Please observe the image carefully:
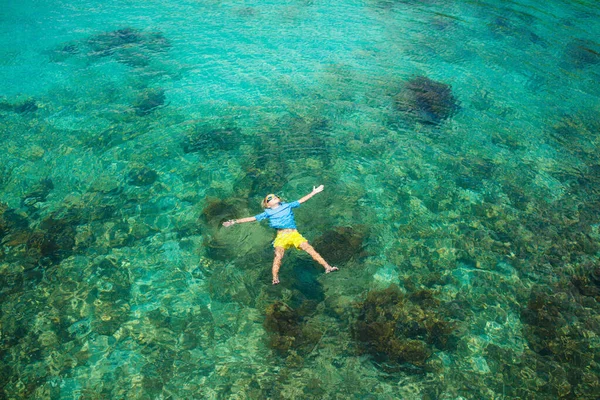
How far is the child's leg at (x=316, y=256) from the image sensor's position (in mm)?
8391

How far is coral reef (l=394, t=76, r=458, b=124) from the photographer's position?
13516 mm

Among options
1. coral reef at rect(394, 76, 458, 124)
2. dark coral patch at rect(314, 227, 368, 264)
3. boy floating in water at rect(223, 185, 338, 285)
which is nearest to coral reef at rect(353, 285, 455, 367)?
dark coral patch at rect(314, 227, 368, 264)

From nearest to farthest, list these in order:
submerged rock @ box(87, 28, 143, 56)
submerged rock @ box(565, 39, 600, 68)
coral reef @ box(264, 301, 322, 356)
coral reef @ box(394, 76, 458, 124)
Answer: coral reef @ box(264, 301, 322, 356), coral reef @ box(394, 76, 458, 124), submerged rock @ box(87, 28, 143, 56), submerged rock @ box(565, 39, 600, 68)

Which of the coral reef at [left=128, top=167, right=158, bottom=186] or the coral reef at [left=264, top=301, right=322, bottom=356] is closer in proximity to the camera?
the coral reef at [left=264, top=301, right=322, bottom=356]

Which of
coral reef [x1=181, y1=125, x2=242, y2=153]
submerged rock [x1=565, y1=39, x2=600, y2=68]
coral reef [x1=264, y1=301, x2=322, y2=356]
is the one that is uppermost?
submerged rock [x1=565, y1=39, x2=600, y2=68]

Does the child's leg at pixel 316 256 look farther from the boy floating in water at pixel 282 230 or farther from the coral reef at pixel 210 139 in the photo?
the coral reef at pixel 210 139

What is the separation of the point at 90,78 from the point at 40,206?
25.1 ft

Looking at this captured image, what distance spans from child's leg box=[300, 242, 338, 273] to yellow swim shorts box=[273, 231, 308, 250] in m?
0.12

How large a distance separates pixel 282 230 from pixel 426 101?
28.8 ft

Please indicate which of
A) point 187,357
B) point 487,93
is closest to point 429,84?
point 487,93

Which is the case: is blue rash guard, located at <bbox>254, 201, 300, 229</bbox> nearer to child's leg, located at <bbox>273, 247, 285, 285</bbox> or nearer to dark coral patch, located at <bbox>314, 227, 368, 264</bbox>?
child's leg, located at <bbox>273, 247, 285, 285</bbox>

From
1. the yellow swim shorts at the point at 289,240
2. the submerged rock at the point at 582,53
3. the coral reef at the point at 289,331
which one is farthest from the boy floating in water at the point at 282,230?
the submerged rock at the point at 582,53

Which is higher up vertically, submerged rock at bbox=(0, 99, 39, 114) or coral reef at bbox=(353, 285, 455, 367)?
submerged rock at bbox=(0, 99, 39, 114)

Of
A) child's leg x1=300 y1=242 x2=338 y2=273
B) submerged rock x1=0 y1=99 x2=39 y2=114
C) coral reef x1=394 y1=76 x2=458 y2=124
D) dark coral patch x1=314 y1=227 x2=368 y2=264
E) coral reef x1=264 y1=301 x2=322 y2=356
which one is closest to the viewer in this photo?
coral reef x1=264 y1=301 x2=322 y2=356
